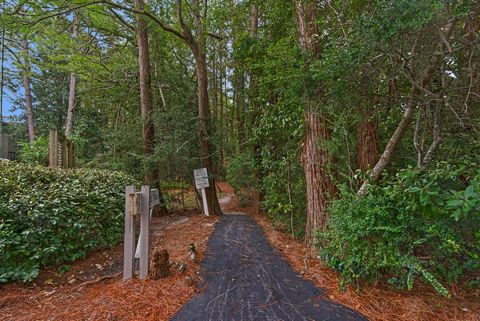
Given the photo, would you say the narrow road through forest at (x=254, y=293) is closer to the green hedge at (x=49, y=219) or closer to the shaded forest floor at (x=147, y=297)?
the shaded forest floor at (x=147, y=297)

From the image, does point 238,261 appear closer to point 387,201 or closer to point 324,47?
point 387,201

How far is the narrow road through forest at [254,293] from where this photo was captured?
1961mm

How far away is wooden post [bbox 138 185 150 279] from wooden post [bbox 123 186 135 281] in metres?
0.10

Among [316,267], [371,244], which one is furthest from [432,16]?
[316,267]

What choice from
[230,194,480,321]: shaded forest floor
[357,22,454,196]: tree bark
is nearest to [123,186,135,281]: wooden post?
[230,194,480,321]: shaded forest floor

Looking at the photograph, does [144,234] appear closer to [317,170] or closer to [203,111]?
[317,170]

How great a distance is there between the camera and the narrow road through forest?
77.2 inches

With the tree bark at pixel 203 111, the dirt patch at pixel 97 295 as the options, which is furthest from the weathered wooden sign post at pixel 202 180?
the dirt patch at pixel 97 295

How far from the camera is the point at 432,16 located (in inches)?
69.0

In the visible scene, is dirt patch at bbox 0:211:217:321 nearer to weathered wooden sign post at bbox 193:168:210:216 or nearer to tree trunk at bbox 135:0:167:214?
weathered wooden sign post at bbox 193:168:210:216

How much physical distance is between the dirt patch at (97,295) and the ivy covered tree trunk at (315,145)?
176cm

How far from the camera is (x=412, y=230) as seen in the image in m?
2.04

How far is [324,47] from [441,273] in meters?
2.85

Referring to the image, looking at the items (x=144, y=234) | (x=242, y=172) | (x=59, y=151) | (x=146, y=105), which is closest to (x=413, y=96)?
(x=144, y=234)
